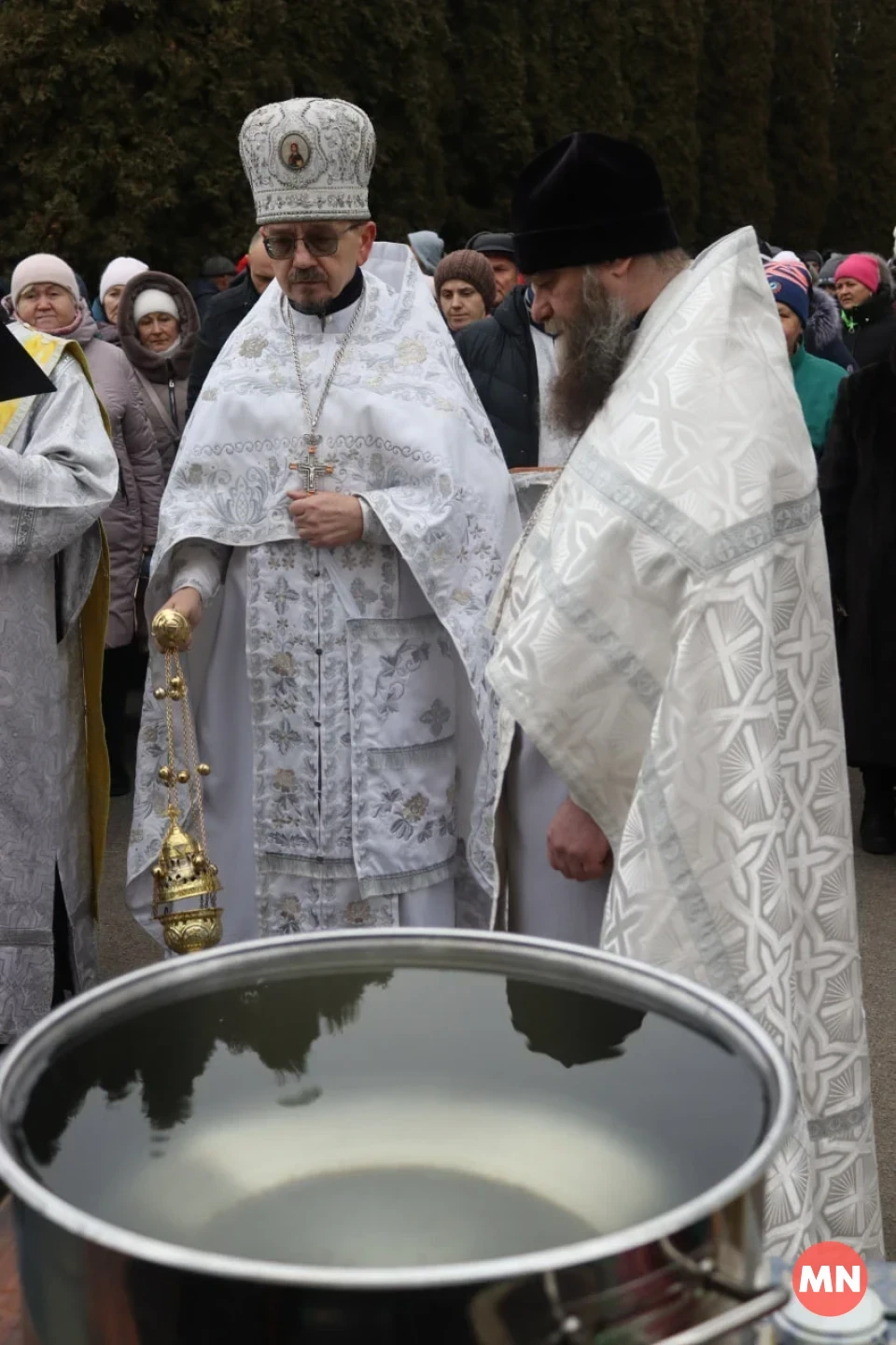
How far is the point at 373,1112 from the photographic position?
3.05 ft

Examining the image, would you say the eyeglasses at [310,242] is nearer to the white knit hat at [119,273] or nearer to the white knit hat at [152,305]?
the white knit hat at [152,305]

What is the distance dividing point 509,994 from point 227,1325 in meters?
0.32

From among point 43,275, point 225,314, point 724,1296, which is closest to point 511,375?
point 225,314

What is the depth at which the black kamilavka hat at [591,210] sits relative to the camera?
8.50 ft

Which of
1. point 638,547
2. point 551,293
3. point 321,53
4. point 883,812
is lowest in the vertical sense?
point 883,812

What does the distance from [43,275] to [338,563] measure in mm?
3459

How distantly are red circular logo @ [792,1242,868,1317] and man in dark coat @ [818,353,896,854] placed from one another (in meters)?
5.19

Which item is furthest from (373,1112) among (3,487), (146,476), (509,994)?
(146,476)

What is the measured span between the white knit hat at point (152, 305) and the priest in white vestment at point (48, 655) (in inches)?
135

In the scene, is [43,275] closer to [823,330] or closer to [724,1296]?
[823,330]

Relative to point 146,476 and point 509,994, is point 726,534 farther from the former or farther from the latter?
point 146,476

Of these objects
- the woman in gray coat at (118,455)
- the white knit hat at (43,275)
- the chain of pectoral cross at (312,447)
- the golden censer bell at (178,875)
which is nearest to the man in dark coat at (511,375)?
the woman in gray coat at (118,455)

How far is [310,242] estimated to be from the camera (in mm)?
3482

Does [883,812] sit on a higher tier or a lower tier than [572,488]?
lower
